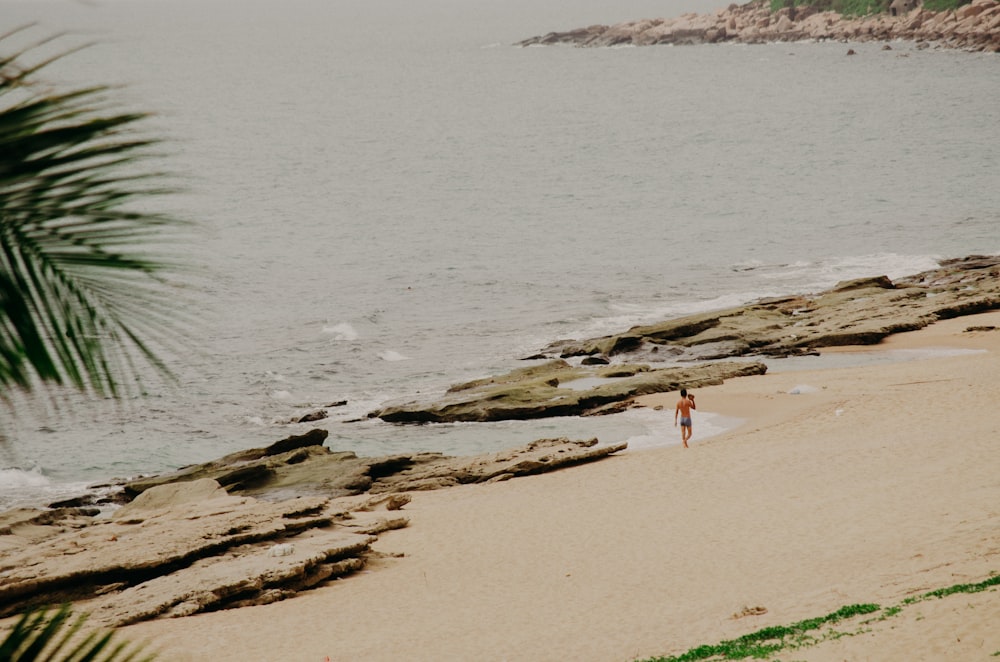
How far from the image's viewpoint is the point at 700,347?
32.2 m

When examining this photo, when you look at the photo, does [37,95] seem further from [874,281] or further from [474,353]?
[874,281]

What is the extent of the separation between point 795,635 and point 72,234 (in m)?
10.7

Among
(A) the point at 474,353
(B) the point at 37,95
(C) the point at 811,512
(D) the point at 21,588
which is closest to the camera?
(B) the point at 37,95

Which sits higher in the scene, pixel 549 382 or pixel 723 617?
pixel 723 617

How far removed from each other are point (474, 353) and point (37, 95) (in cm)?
3296

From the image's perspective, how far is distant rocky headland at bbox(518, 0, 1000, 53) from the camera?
122312 mm

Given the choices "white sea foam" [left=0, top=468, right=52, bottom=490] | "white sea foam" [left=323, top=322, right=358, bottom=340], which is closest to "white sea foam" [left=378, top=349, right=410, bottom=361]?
"white sea foam" [left=323, top=322, right=358, bottom=340]

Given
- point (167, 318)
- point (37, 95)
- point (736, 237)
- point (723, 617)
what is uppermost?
point (37, 95)

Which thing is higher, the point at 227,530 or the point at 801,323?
the point at 227,530

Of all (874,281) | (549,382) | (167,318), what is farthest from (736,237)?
(167,318)

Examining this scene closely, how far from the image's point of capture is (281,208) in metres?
65.3

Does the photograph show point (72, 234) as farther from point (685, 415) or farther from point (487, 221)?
point (487, 221)

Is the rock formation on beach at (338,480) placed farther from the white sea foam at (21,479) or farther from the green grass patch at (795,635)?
the green grass patch at (795,635)

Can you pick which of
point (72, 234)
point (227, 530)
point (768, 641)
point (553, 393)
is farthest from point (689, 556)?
point (72, 234)
